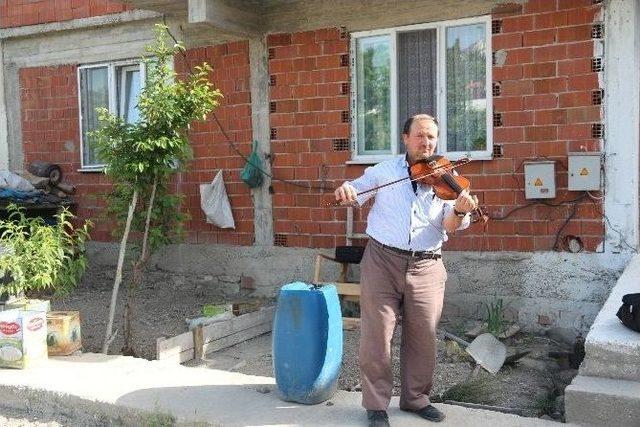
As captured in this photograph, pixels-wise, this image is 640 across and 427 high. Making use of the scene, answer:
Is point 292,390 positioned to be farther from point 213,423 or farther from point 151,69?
point 151,69

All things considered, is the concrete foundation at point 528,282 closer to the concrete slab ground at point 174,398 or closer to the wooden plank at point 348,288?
the wooden plank at point 348,288

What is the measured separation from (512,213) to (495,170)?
445mm

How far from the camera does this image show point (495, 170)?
264 inches

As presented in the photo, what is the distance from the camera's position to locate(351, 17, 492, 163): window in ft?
22.5

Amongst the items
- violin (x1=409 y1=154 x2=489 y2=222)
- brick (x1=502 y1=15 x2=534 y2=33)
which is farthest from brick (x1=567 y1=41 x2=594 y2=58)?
violin (x1=409 y1=154 x2=489 y2=222)

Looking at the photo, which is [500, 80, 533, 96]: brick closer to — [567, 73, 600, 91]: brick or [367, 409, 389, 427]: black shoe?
[567, 73, 600, 91]: brick

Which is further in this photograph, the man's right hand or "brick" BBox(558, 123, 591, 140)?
"brick" BBox(558, 123, 591, 140)

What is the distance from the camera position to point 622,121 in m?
6.15

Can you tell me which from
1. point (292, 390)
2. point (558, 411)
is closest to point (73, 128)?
point (292, 390)

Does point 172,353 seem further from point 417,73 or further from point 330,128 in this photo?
point 417,73

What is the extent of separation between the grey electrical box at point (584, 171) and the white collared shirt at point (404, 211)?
105 inches

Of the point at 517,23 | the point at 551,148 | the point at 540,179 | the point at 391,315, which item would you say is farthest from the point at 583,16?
the point at 391,315

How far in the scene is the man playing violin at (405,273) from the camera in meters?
3.99

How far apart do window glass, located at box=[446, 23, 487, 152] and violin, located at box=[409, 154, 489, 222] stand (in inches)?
120
